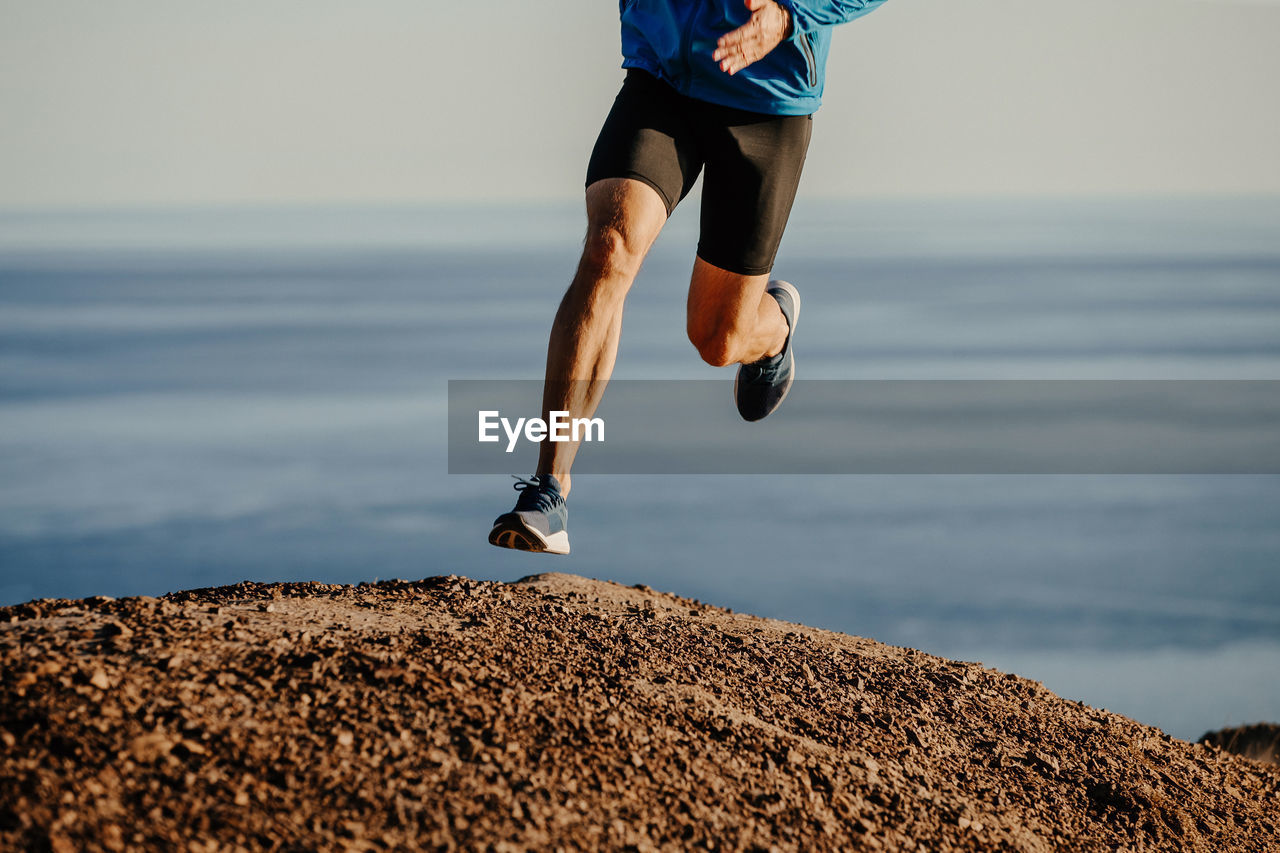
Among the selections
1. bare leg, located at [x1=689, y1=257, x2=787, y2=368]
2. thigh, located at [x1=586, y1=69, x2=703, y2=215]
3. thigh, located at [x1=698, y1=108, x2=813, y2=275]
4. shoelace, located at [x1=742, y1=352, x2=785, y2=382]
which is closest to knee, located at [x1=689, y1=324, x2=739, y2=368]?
bare leg, located at [x1=689, y1=257, x2=787, y2=368]

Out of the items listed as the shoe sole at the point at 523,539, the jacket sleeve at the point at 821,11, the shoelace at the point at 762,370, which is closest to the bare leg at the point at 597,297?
the shoe sole at the point at 523,539

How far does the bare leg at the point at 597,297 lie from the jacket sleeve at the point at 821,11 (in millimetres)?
791

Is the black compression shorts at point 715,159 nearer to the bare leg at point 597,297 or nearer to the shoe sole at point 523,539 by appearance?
the bare leg at point 597,297

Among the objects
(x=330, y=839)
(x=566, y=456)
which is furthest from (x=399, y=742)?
(x=566, y=456)

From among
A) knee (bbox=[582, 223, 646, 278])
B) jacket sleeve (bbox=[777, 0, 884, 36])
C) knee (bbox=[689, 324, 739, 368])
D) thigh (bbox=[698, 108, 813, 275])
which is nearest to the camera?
knee (bbox=[582, 223, 646, 278])

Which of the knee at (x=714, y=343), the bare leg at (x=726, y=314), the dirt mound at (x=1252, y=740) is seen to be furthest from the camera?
the dirt mound at (x=1252, y=740)

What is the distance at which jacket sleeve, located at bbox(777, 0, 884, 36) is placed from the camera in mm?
3748

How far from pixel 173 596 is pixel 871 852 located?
2.39 meters

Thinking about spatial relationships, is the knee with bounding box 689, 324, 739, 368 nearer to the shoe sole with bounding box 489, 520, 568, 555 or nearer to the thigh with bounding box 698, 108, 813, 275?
the thigh with bounding box 698, 108, 813, 275

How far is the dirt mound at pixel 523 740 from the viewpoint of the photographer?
7.09 feet

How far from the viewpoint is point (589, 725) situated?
2.67 meters

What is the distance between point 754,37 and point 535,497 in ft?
5.38

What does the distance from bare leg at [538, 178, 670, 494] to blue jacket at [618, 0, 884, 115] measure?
0.45 meters

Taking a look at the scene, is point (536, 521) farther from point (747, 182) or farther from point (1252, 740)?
point (1252, 740)
